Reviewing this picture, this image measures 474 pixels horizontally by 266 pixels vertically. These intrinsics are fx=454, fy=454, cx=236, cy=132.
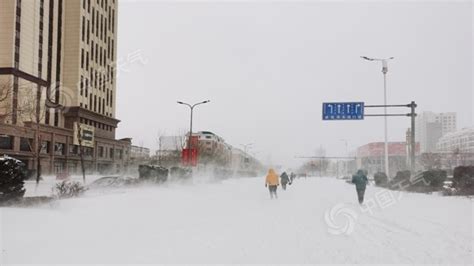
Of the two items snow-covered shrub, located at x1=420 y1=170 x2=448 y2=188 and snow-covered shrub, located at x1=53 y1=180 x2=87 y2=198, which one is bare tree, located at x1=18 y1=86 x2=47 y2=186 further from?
snow-covered shrub, located at x1=420 y1=170 x2=448 y2=188

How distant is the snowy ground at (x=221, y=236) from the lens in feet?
25.7

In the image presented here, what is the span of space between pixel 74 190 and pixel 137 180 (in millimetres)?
8857

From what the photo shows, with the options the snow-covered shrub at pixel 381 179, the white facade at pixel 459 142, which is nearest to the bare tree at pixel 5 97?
the snow-covered shrub at pixel 381 179

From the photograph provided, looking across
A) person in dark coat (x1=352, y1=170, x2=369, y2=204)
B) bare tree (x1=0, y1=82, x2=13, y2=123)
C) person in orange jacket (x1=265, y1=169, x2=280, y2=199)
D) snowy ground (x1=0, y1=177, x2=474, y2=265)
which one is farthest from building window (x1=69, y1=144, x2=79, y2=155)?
person in dark coat (x1=352, y1=170, x2=369, y2=204)

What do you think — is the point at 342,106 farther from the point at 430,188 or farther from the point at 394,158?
the point at 394,158

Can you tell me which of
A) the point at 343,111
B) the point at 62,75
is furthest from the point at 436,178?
the point at 62,75

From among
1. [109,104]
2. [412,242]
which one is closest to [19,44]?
Answer: [109,104]

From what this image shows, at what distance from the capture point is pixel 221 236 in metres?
10.0

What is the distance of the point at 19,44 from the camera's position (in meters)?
45.5

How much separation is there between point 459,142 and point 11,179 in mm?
107614

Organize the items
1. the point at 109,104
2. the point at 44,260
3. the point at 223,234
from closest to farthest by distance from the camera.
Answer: the point at 44,260 < the point at 223,234 < the point at 109,104

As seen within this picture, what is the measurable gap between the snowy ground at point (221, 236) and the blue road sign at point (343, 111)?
14.1 meters

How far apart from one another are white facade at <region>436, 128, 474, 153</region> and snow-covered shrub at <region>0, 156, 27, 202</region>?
93.4 metres

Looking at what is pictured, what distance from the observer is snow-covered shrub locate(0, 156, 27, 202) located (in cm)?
1186
